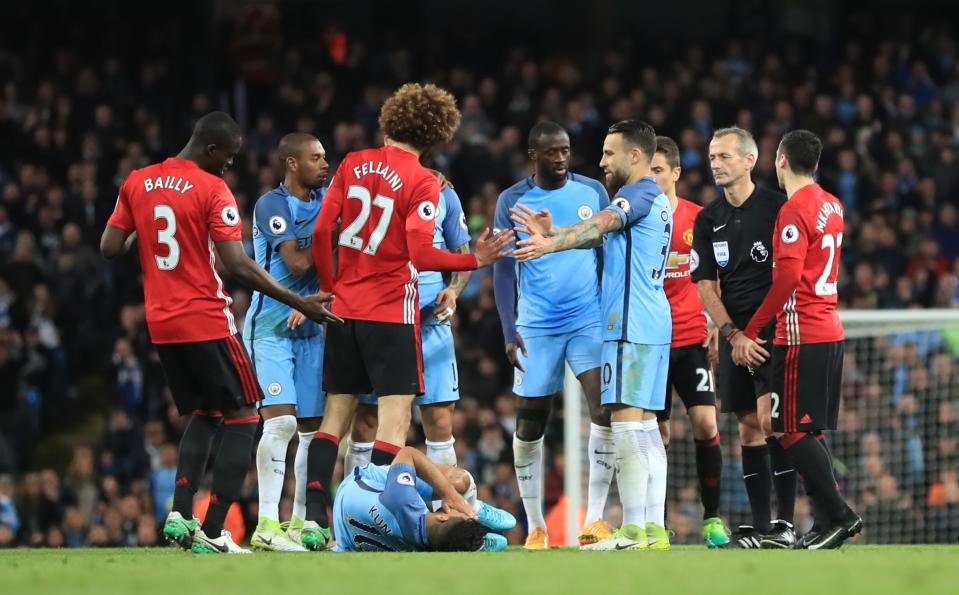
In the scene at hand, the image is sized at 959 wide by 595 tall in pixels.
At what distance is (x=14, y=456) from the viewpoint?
16.1 m

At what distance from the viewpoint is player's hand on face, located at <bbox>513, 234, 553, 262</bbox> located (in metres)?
7.93

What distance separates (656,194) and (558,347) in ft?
4.28

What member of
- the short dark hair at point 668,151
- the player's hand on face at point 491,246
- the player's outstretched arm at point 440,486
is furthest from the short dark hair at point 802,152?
the player's outstretched arm at point 440,486

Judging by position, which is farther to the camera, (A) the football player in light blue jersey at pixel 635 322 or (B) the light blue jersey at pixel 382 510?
(A) the football player in light blue jersey at pixel 635 322

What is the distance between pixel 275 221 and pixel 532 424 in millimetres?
2042

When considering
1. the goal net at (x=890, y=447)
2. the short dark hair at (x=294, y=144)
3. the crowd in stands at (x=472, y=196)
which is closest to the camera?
the short dark hair at (x=294, y=144)

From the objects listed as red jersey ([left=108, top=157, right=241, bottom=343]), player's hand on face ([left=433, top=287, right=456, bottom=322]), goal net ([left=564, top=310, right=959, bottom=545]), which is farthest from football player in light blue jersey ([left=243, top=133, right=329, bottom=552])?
goal net ([left=564, top=310, right=959, bottom=545])

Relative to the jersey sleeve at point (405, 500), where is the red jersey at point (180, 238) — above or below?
above

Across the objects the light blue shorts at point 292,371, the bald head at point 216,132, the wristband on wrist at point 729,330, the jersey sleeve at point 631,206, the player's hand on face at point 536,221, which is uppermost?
the bald head at point 216,132

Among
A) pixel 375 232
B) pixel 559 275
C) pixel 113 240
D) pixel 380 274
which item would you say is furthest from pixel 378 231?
pixel 559 275

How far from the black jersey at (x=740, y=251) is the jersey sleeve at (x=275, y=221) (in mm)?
2474

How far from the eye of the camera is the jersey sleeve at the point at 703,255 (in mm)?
8953

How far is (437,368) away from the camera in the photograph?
29.1 feet

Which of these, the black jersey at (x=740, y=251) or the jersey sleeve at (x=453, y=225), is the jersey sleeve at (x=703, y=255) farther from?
the jersey sleeve at (x=453, y=225)
